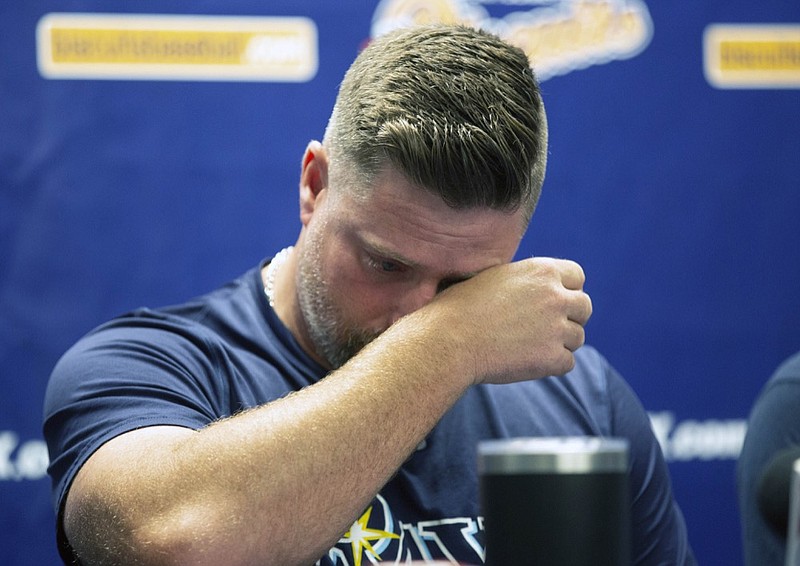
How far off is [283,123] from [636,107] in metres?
0.70

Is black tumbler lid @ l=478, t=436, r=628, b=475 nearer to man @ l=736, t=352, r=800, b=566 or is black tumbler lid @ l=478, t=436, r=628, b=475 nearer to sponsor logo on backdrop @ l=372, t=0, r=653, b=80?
man @ l=736, t=352, r=800, b=566

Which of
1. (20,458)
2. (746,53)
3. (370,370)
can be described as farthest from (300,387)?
(746,53)

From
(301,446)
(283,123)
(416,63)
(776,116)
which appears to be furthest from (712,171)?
(301,446)

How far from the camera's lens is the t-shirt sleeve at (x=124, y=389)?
45.3 inches

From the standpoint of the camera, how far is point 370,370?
111cm

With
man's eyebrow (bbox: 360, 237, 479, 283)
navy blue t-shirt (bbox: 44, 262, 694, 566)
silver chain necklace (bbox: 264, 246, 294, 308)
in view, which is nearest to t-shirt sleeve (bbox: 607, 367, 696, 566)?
navy blue t-shirt (bbox: 44, 262, 694, 566)

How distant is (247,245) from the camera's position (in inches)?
80.2

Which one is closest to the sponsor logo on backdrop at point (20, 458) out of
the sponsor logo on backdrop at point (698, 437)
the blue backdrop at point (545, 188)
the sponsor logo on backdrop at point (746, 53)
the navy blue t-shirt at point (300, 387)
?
the blue backdrop at point (545, 188)

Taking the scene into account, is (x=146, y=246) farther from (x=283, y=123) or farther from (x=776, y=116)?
(x=776, y=116)

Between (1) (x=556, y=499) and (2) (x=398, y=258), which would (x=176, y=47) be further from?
(1) (x=556, y=499)

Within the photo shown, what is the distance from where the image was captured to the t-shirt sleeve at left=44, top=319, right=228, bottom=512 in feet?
3.78

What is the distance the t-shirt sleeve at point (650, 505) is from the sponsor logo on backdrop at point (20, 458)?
1.02 metres

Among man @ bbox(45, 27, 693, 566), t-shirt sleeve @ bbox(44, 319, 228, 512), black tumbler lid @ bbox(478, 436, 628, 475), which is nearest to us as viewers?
black tumbler lid @ bbox(478, 436, 628, 475)

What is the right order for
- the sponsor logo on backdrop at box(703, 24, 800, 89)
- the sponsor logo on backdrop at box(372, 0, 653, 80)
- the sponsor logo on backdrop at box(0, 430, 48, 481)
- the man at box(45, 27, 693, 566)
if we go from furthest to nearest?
the sponsor logo on backdrop at box(703, 24, 800, 89), the sponsor logo on backdrop at box(372, 0, 653, 80), the sponsor logo on backdrop at box(0, 430, 48, 481), the man at box(45, 27, 693, 566)
